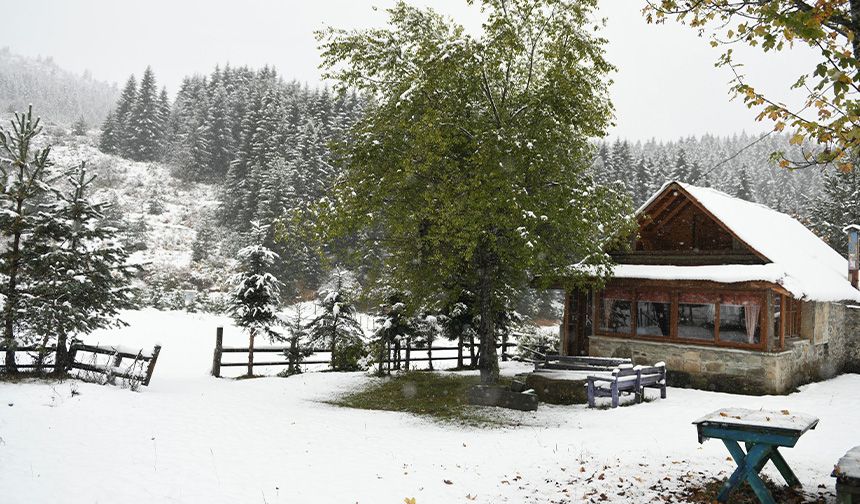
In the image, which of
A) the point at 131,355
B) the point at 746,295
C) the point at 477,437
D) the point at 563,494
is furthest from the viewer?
the point at 746,295

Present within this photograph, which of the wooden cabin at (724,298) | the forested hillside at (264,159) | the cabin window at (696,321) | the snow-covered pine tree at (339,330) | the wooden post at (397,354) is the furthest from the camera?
the forested hillside at (264,159)

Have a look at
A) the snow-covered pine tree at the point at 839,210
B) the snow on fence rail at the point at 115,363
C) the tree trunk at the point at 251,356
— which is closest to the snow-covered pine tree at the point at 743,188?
the snow-covered pine tree at the point at 839,210

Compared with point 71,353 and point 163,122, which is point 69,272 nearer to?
point 71,353

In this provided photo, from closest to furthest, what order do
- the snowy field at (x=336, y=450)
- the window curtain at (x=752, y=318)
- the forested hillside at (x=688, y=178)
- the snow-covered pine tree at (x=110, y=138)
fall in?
1. the snowy field at (x=336, y=450)
2. the window curtain at (x=752, y=318)
3. the forested hillside at (x=688, y=178)
4. the snow-covered pine tree at (x=110, y=138)

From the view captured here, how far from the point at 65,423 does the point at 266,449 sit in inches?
154

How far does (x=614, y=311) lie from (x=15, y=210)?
18363 mm

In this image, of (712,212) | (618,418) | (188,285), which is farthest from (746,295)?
(188,285)

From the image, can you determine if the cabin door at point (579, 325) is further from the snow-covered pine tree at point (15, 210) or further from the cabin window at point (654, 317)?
the snow-covered pine tree at point (15, 210)

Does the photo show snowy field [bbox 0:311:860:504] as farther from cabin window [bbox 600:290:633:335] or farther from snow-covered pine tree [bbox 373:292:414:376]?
snow-covered pine tree [bbox 373:292:414:376]

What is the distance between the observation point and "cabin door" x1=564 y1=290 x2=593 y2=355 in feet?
68.1

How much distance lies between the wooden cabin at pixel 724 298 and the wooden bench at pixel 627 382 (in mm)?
2162

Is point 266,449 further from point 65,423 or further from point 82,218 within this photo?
point 82,218

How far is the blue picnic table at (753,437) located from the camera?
244 inches

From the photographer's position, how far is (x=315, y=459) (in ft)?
29.4
